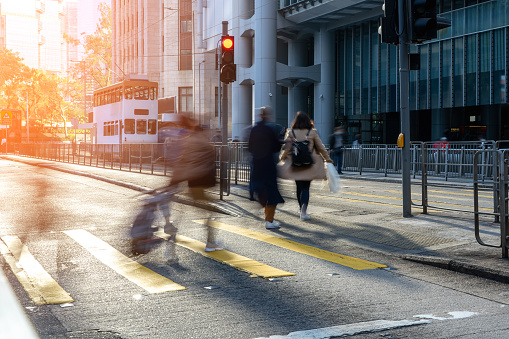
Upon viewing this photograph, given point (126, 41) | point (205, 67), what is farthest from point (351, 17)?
point (126, 41)

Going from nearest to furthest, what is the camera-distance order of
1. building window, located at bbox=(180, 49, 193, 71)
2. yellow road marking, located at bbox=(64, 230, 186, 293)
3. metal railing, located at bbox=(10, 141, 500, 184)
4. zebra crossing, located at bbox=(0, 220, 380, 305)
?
zebra crossing, located at bbox=(0, 220, 380, 305) → yellow road marking, located at bbox=(64, 230, 186, 293) → metal railing, located at bbox=(10, 141, 500, 184) → building window, located at bbox=(180, 49, 193, 71)

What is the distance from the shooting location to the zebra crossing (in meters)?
5.88

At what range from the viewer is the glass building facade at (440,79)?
2872 centimetres

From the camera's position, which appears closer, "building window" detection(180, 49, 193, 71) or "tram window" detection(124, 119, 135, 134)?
"tram window" detection(124, 119, 135, 134)

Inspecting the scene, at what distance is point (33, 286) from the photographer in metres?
5.98

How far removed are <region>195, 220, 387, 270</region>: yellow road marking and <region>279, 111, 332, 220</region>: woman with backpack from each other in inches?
44.9

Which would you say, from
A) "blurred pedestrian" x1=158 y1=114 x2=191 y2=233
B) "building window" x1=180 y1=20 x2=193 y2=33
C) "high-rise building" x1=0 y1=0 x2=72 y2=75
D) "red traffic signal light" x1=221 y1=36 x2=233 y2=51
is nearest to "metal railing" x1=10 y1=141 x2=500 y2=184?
"blurred pedestrian" x1=158 y1=114 x2=191 y2=233

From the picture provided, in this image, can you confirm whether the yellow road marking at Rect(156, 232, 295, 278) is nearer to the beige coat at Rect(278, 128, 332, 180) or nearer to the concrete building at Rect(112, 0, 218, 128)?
the beige coat at Rect(278, 128, 332, 180)

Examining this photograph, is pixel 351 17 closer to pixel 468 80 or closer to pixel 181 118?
pixel 468 80

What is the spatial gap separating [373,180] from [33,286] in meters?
16.4

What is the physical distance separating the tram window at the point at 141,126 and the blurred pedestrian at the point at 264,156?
2527 cm

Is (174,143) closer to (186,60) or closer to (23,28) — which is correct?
(186,60)

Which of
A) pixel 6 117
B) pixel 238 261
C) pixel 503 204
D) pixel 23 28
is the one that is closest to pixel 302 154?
pixel 238 261

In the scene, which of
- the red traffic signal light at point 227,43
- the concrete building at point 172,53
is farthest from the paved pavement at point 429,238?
the concrete building at point 172,53
